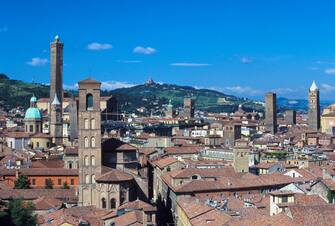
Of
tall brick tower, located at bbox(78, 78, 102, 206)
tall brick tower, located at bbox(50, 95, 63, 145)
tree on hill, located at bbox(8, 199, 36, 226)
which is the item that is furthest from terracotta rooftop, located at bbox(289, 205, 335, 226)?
tall brick tower, located at bbox(50, 95, 63, 145)

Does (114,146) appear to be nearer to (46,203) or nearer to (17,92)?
(46,203)

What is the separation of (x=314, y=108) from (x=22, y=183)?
7488 centimetres

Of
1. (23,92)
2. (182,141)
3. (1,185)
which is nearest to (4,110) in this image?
(23,92)

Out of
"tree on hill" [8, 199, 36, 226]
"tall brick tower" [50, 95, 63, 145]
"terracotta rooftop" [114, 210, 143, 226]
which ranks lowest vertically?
"terracotta rooftop" [114, 210, 143, 226]

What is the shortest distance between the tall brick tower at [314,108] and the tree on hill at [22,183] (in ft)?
241

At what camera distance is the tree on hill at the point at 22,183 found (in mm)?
54219

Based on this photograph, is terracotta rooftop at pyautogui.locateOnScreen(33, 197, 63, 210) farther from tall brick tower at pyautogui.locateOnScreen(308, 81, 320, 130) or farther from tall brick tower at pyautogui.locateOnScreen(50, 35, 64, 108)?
tall brick tower at pyautogui.locateOnScreen(308, 81, 320, 130)

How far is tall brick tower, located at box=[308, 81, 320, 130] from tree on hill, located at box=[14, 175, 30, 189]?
241 ft

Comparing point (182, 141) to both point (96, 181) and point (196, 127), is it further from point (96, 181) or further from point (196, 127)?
point (96, 181)

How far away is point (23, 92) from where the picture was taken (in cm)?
17138

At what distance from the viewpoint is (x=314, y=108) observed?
392 ft

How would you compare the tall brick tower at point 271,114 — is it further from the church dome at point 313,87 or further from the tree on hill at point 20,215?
the tree on hill at point 20,215

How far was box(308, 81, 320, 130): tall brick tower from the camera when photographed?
4700 inches

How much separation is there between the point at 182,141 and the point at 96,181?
144 feet
